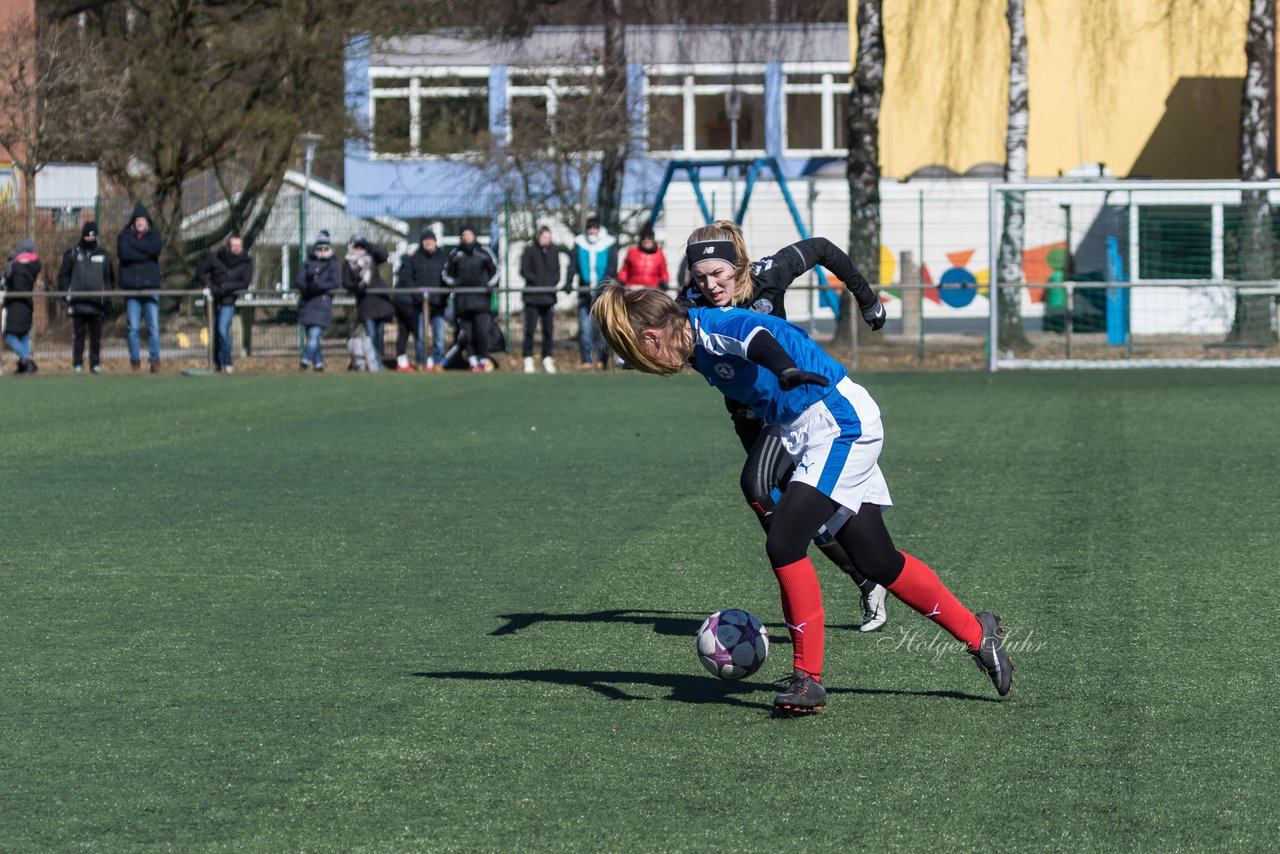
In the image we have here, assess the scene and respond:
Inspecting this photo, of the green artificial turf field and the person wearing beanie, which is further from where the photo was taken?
the person wearing beanie

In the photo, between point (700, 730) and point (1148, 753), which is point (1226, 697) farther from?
point (700, 730)

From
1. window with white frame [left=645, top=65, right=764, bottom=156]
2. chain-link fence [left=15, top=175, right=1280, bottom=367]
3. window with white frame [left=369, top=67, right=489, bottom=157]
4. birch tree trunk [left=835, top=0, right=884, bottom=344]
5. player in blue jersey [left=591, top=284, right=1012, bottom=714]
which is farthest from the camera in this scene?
window with white frame [left=645, top=65, right=764, bottom=156]

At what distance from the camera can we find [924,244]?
90.1ft

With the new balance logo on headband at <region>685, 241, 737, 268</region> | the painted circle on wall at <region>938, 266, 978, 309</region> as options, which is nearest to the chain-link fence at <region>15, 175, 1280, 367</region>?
the painted circle on wall at <region>938, 266, 978, 309</region>

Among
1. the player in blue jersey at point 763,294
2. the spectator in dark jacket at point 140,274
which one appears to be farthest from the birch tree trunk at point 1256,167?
the player in blue jersey at point 763,294

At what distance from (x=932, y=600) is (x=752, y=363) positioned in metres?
0.90

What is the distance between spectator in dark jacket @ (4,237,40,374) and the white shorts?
60.6 ft

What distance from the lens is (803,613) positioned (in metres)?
5.47

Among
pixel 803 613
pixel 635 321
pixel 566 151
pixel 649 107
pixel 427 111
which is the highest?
pixel 427 111

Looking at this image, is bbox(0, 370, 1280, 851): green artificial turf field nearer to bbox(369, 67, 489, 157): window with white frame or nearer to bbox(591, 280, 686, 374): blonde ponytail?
bbox(591, 280, 686, 374): blonde ponytail

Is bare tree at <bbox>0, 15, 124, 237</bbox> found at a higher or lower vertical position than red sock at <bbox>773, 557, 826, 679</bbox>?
higher

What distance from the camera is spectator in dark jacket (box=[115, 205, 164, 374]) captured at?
72.7 feet

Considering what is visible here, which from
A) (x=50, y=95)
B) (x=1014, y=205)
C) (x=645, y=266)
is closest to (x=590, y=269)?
(x=645, y=266)

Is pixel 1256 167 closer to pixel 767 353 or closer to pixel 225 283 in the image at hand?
pixel 225 283
